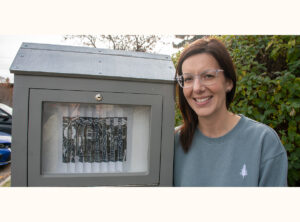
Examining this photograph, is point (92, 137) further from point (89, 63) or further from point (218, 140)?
point (218, 140)

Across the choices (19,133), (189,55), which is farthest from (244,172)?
(19,133)

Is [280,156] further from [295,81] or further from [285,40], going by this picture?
[285,40]

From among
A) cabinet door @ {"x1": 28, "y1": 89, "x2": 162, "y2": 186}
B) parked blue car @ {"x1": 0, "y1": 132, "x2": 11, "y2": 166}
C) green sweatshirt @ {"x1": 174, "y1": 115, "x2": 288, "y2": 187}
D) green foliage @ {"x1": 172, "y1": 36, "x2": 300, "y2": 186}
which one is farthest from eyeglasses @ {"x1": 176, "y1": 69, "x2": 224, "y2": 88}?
parked blue car @ {"x1": 0, "y1": 132, "x2": 11, "y2": 166}

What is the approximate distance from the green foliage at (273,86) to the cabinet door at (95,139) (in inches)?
32.9

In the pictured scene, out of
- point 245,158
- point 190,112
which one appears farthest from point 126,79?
point 245,158

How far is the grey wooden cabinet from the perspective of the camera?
2.73ft

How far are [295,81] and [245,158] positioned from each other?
691 mm

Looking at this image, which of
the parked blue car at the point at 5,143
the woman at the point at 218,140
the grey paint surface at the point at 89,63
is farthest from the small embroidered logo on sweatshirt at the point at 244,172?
the parked blue car at the point at 5,143

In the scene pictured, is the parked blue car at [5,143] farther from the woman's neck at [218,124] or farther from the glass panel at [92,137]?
the woman's neck at [218,124]

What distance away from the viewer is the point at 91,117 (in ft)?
3.06

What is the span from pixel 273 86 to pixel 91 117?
3.96 ft

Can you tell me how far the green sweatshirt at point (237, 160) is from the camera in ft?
2.92

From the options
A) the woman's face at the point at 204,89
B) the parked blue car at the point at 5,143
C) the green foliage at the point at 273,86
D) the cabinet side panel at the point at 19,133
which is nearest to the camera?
the cabinet side panel at the point at 19,133

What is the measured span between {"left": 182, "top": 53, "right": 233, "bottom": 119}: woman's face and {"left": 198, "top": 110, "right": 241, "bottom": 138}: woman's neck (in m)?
0.05
